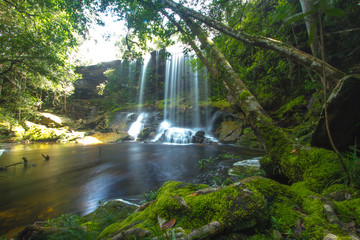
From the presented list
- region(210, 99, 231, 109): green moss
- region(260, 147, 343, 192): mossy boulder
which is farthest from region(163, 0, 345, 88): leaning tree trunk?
region(210, 99, 231, 109): green moss

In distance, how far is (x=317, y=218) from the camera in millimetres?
1218

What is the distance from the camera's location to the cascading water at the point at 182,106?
16.1 m

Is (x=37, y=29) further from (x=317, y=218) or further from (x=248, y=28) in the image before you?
(x=317, y=218)

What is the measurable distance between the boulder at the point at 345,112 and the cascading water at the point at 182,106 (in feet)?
39.5

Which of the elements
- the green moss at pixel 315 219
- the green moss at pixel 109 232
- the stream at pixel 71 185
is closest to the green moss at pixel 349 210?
the green moss at pixel 315 219

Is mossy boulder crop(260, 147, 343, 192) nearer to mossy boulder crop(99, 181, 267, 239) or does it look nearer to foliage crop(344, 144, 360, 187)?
foliage crop(344, 144, 360, 187)

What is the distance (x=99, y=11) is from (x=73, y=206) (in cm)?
661

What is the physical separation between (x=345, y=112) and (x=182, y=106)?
20.5 meters

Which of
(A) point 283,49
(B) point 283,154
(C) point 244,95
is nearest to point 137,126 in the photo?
(C) point 244,95

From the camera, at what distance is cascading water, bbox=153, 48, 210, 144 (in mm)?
16062

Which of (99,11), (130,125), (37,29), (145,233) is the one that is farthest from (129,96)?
(145,233)

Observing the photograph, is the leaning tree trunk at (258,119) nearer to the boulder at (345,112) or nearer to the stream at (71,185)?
the boulder at (345,112)

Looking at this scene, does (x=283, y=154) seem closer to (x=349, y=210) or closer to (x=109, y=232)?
(x=349, y=210)

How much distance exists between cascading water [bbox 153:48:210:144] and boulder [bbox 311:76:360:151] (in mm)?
12047
